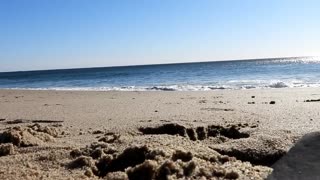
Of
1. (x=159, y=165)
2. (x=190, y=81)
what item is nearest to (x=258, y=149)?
→ (x=159, y=165)

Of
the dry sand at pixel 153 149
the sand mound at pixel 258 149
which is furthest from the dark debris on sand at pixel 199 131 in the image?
the sand mound at pixel 258 149

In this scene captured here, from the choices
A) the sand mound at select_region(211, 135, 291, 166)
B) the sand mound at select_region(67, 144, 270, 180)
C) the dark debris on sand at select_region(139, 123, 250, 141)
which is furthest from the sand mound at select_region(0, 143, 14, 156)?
the sand mound at select_region(211, 135, 291, 166)

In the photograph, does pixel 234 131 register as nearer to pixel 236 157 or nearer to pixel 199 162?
pixel 236 157

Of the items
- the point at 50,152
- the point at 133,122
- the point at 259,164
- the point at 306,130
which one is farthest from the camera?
the point at 133,122

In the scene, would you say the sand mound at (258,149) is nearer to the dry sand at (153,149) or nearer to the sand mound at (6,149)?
the dry sand at (153,149)

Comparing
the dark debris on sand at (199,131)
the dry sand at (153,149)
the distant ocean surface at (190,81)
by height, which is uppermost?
the dry sand at (153,149)

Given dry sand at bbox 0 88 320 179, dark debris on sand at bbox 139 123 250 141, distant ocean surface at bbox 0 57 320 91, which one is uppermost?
dry sand at bbox 0 88 320 179

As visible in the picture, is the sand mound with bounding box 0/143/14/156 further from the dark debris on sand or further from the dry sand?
the dark debris on sand

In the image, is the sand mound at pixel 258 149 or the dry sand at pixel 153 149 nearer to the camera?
the dry sand at pixel 153 149

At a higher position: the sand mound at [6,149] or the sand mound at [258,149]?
the sand mound at [6,149]

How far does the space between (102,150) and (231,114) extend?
3.18 m

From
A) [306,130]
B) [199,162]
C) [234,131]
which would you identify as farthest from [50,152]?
[306,130]

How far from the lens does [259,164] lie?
308 cm

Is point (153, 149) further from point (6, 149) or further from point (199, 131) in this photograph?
point (199, 131)
